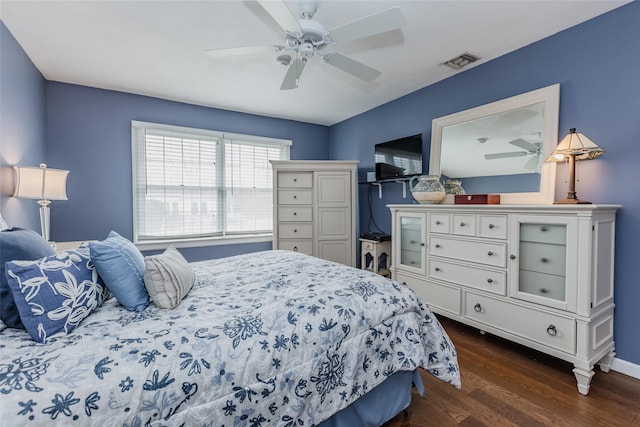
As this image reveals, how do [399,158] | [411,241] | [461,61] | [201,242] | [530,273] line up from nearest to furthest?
[530,273], [461,61], [411,241], [399,158], [201,242]

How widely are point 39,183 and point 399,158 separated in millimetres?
3449

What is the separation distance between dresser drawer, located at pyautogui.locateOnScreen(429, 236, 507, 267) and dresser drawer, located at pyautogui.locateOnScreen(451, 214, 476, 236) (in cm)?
8

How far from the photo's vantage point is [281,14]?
1.62 meters

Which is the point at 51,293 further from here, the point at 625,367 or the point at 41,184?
the point at 625,367

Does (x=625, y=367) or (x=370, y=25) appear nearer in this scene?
(x=370, y=25)

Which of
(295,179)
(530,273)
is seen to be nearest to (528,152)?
(530,273)

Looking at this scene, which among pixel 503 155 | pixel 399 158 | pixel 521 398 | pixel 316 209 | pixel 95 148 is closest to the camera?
pixel 521 398

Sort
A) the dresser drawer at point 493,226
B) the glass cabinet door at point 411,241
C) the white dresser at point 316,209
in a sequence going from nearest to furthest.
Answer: the dresser drawer at point 493,226 < the glass cabinet door at point 411,241 < the white dresser at point 316,209

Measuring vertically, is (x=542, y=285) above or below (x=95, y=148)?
below

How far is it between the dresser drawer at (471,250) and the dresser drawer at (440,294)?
0.30 meters

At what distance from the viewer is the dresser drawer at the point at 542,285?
6.39 ft

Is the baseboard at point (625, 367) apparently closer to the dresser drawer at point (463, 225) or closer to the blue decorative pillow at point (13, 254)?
the dresser drawer at point (463, 225)

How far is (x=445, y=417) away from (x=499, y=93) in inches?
105

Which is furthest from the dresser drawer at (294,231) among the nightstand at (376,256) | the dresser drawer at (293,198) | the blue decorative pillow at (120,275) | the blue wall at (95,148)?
the blue decorative pillow at (120,275)
